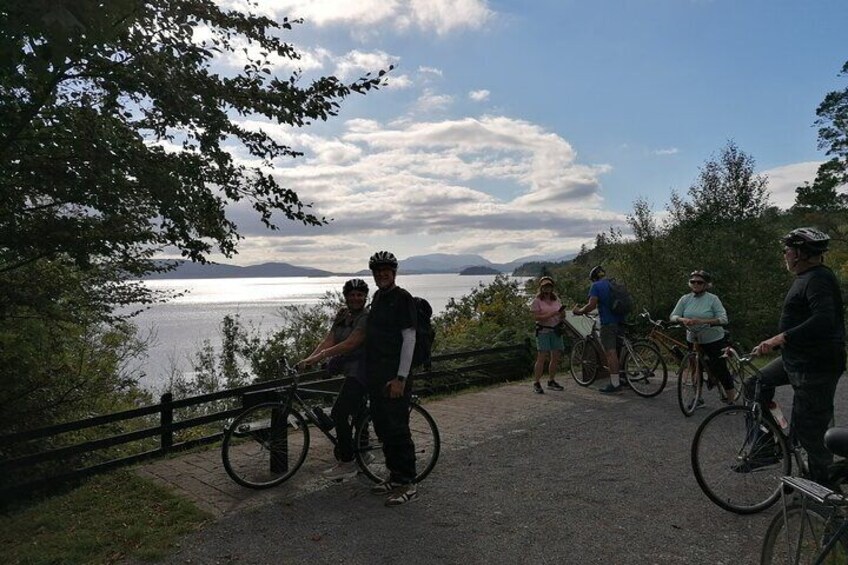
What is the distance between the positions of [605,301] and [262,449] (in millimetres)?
6019

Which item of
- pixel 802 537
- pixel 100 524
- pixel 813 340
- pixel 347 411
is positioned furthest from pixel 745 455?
pixel 100 524

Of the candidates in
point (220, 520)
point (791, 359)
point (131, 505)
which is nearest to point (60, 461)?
point (131, 505)

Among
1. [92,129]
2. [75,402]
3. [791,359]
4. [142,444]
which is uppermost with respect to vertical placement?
[92,129]

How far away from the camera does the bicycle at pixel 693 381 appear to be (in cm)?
756

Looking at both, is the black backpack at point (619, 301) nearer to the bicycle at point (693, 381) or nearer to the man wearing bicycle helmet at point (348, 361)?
the bicycle at point (693, 381)

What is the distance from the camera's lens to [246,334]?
14.7 meters

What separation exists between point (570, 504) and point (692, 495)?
3.73 ft

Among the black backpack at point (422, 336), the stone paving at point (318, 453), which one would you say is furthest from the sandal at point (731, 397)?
the black backpack at point (422, 336)

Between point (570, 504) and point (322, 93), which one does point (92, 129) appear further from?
point (570, 504)

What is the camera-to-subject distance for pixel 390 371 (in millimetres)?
5043

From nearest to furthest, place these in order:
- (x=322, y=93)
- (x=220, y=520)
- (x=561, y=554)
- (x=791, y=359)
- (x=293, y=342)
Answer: (x=561, y=554) < (x=791, y=359) < (x=220, y=520) < (x=322, y=93) < (x=293, y=342)

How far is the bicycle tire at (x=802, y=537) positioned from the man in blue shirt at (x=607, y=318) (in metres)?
6.45

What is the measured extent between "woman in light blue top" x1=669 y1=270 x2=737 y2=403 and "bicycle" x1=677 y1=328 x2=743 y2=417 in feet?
0.19

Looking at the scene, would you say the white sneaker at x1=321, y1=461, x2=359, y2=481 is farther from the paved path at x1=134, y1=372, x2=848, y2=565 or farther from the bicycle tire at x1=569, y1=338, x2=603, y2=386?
the bicycle tire at x1=569, y1=338, x2=603, y2=386
